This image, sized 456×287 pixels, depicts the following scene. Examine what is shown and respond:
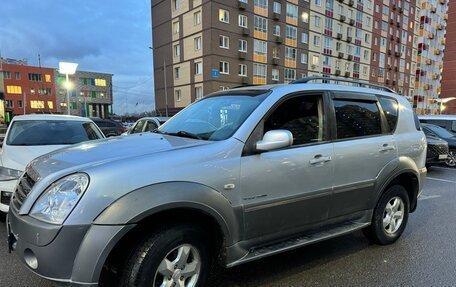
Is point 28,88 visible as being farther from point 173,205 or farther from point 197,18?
point 173,205

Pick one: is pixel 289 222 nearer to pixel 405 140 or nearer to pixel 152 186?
pixel 152 186

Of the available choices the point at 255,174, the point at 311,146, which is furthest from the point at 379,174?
the point at 255,174

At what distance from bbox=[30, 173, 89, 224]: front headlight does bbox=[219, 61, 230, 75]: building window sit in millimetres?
34020

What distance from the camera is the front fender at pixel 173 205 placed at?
2248 millimetres

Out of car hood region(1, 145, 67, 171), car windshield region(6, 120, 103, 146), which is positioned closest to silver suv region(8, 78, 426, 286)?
car hood region(1, 145, 67, 171)

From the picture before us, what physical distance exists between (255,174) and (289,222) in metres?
0.67

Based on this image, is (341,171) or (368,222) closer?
(341,171)

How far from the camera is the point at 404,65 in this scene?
63.2 m

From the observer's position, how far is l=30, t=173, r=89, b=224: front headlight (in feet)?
7.25

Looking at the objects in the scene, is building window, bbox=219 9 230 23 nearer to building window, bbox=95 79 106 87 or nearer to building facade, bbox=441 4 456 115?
building facade, bbox=441 4 456 115

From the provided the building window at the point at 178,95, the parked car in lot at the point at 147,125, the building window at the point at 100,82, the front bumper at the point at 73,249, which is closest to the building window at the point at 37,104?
the building window at the point at 100,82

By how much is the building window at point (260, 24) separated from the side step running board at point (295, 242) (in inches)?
1462

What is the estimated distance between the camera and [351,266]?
3639mm

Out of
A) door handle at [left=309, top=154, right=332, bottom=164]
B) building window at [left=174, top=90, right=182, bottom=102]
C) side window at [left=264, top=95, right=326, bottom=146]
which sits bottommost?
door handle at [left=309, top=154, right=332, bottom=164]
